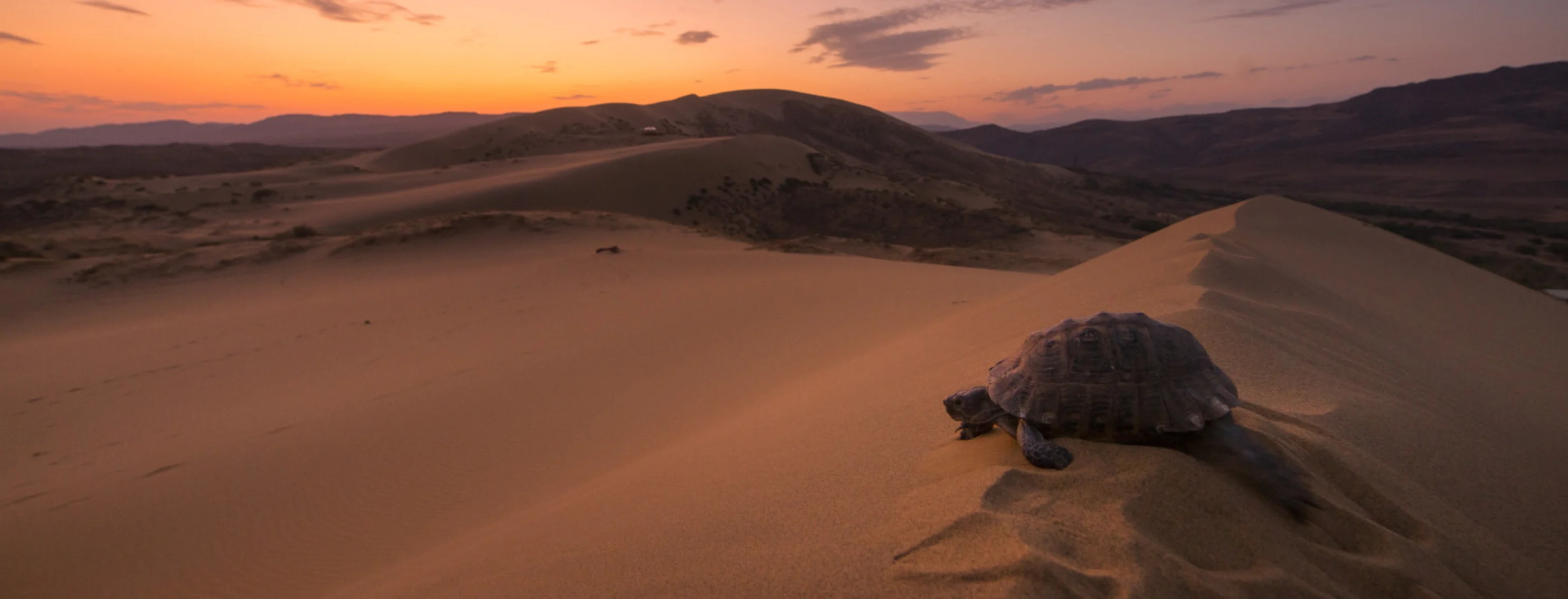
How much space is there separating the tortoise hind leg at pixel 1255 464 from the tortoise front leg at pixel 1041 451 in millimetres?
459

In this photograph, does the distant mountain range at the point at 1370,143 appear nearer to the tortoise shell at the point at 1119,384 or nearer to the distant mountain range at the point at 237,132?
the tortoise shell at the point at 1119,384

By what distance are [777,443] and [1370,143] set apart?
271 feet

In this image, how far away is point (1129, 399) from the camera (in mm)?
2455

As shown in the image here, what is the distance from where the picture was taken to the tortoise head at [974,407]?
2816 millimetres

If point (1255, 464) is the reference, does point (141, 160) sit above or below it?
above

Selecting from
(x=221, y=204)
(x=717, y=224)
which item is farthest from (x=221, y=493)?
(x=221, y=204)

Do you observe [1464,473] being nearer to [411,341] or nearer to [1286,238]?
[1286,238]

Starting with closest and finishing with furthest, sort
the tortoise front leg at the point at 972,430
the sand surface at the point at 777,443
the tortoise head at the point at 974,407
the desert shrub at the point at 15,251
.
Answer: the sand surface at the point at 777,443, the tortoise head at the point at 974,407, the tortoise front leg at the point at 972,430, the desert shrub at the point at 15,251

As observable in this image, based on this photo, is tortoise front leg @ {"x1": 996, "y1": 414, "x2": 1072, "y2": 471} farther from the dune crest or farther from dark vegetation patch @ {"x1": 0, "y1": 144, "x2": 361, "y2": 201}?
dark vegetation patch @ {"x1": 0, "y1": 144, "x2": 361, "y2": 201}

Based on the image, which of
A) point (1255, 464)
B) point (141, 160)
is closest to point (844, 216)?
point (1255, 464)

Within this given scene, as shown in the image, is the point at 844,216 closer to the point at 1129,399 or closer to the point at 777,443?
the point at 777,443

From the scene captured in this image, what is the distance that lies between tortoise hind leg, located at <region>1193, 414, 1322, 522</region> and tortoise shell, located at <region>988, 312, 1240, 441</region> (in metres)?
A: 0.07

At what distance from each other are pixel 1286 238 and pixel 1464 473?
21.7 ft

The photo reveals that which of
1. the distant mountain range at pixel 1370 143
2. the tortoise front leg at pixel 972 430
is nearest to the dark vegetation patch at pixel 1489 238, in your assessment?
the distant mountain range at pixel 1370 143
